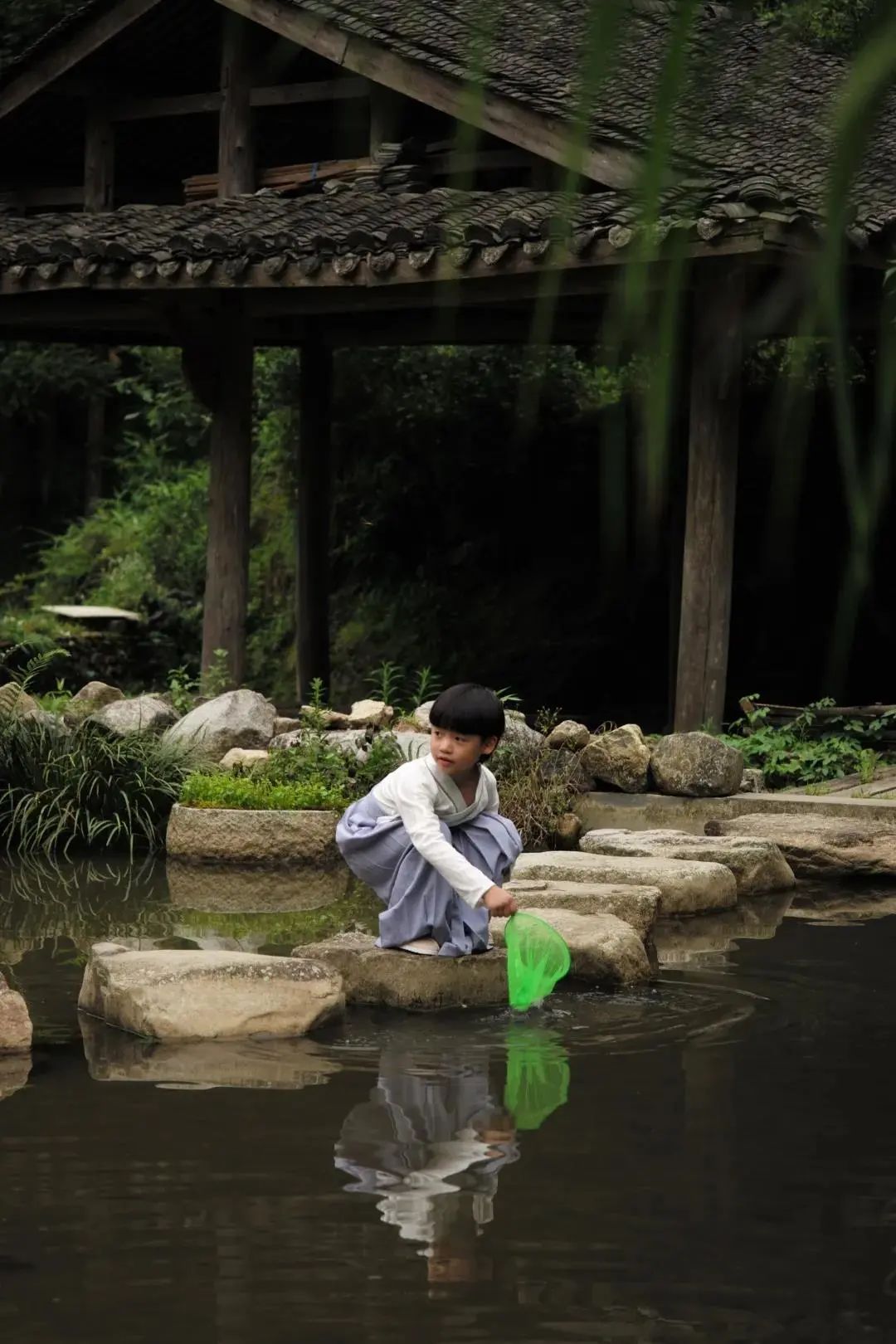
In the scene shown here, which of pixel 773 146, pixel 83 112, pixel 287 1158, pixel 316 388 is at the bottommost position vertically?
pixel 287 1158

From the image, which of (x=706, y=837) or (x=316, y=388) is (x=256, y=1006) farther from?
(x=316, y=388)

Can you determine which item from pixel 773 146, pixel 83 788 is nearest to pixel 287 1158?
pixel 83 788

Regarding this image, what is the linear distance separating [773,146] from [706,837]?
14.8ft

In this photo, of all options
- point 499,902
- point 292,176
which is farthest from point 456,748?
point 292,176

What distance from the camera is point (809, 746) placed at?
10.8m

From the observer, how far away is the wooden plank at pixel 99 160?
13.8m

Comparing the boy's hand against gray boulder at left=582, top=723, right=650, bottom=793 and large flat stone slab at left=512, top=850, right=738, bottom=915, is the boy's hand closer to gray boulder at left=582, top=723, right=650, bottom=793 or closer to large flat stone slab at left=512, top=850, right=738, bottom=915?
large flat stone slab at left=512, top=850, right=738, bottom=915

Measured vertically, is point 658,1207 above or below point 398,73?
below

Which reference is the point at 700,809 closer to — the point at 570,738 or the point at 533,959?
the point at 570,738

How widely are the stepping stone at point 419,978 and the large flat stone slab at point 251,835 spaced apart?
296 cm

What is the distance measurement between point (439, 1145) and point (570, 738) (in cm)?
612

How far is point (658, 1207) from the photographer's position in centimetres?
374

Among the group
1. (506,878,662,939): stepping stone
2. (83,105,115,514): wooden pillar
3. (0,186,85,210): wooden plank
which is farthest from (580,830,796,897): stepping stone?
(0,186,85,210): wooden plank

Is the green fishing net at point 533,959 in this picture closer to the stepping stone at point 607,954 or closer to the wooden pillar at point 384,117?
the stepping stone at point 607,954
